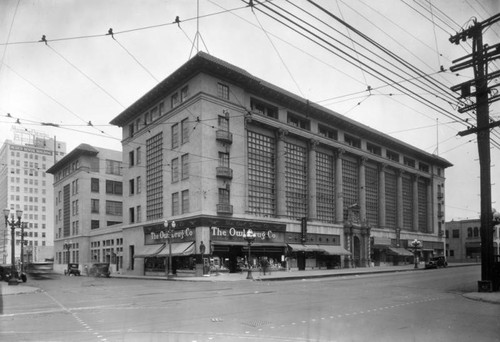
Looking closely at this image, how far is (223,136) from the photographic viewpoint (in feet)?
153

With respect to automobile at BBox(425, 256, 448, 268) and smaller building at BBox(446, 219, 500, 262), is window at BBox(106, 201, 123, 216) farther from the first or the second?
smaller building at BBox(446, 219, 500, 262)

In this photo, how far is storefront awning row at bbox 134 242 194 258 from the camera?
4506 cm

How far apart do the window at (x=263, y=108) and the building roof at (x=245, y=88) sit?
0.86 meters

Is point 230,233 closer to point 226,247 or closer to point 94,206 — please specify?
point 226,247

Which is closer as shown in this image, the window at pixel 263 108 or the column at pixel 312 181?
the window at pixel 263 108

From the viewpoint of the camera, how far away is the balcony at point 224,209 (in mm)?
45719

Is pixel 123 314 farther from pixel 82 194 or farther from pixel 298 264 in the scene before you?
pixel 82 194

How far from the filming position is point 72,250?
254 ft

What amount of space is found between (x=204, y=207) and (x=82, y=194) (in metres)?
36.2

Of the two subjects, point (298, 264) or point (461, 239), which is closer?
point (298, 264)

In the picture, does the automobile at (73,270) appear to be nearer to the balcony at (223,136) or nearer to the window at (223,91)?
the balcony at (223,136)

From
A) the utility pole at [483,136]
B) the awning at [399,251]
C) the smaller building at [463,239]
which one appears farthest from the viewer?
the smaller building at [463,239]

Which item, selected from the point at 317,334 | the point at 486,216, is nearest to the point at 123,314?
the point at 317,334

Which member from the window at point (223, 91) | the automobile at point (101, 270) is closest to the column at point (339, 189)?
the window at point (223, 91)
